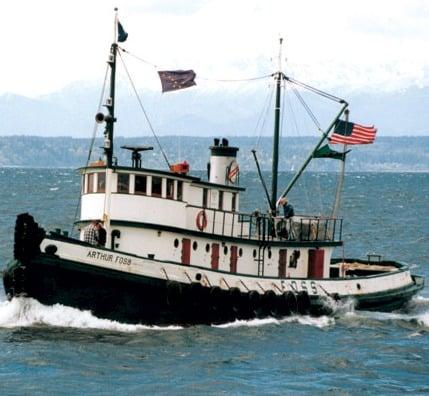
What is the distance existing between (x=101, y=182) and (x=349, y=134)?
925 centimetres

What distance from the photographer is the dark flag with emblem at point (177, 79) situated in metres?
34.3

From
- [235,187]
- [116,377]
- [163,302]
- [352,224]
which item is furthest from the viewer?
[352,224]

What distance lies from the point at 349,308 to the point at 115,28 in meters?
11.8

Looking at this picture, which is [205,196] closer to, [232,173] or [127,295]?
[232,173]

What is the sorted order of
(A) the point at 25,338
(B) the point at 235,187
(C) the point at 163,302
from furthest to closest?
(B) the point at 235,187 < (C) the point at 163,302 < (A) the point at 25,338

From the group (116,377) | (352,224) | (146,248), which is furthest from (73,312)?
(352,224)

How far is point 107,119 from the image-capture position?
108 ft

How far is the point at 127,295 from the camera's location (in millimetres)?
31953

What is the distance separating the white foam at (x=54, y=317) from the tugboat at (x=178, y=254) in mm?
196

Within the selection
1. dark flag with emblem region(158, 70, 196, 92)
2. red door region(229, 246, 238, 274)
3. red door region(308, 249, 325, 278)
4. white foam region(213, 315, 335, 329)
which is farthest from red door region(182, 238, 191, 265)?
red door region(308, 249, 325, 278)

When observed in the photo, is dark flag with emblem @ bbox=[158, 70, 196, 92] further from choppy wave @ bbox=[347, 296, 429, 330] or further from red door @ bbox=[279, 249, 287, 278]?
choppy wave @ bbox=[347, 296, 429, 330]

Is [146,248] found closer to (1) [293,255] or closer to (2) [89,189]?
(2) [89,189]

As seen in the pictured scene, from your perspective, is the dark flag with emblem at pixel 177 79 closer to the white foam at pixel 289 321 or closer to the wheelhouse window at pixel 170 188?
the wheelhouse window at pixel 170 188

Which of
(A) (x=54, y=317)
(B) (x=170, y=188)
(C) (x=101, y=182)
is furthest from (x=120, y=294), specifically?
(B) (x=170, y=188)
